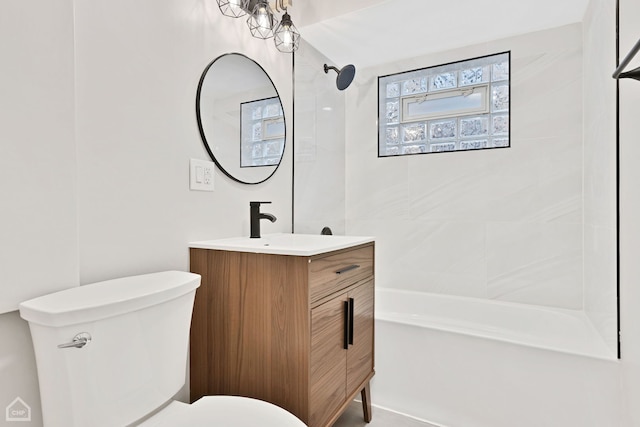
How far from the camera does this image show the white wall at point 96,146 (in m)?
0.80

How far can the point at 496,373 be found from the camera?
5.06 feet

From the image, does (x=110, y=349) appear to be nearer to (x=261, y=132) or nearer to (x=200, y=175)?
(x=200, y=175)

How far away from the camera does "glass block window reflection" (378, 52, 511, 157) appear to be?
7.64ft

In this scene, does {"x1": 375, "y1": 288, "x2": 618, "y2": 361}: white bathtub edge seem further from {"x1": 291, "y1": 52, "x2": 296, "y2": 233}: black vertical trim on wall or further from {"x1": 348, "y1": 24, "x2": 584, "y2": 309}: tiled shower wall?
{"x1": 291, "y1": 52, "x2": 296, "y2": 233}: black vertical trim on wall

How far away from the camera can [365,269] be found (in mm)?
1598

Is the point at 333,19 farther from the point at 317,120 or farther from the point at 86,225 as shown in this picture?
the point at 86,225

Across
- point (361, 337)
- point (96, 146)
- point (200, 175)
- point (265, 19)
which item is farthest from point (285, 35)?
point (361, 337)

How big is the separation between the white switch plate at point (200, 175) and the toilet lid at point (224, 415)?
2.53 ft

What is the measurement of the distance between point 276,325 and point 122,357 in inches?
18.7

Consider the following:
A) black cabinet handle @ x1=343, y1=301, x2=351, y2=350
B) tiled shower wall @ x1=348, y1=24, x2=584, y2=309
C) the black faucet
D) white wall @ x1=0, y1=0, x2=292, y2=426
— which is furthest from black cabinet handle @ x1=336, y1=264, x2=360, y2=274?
tiled shower wall @ x1=348, y1=24, x2=584, y2=309

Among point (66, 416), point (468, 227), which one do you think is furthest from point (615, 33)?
point (66, 416)

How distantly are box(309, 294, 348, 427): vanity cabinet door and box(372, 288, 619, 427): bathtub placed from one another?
1.64ft

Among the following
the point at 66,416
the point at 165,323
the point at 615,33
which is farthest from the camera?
the point at 615,33

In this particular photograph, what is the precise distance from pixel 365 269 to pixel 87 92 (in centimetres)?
127
